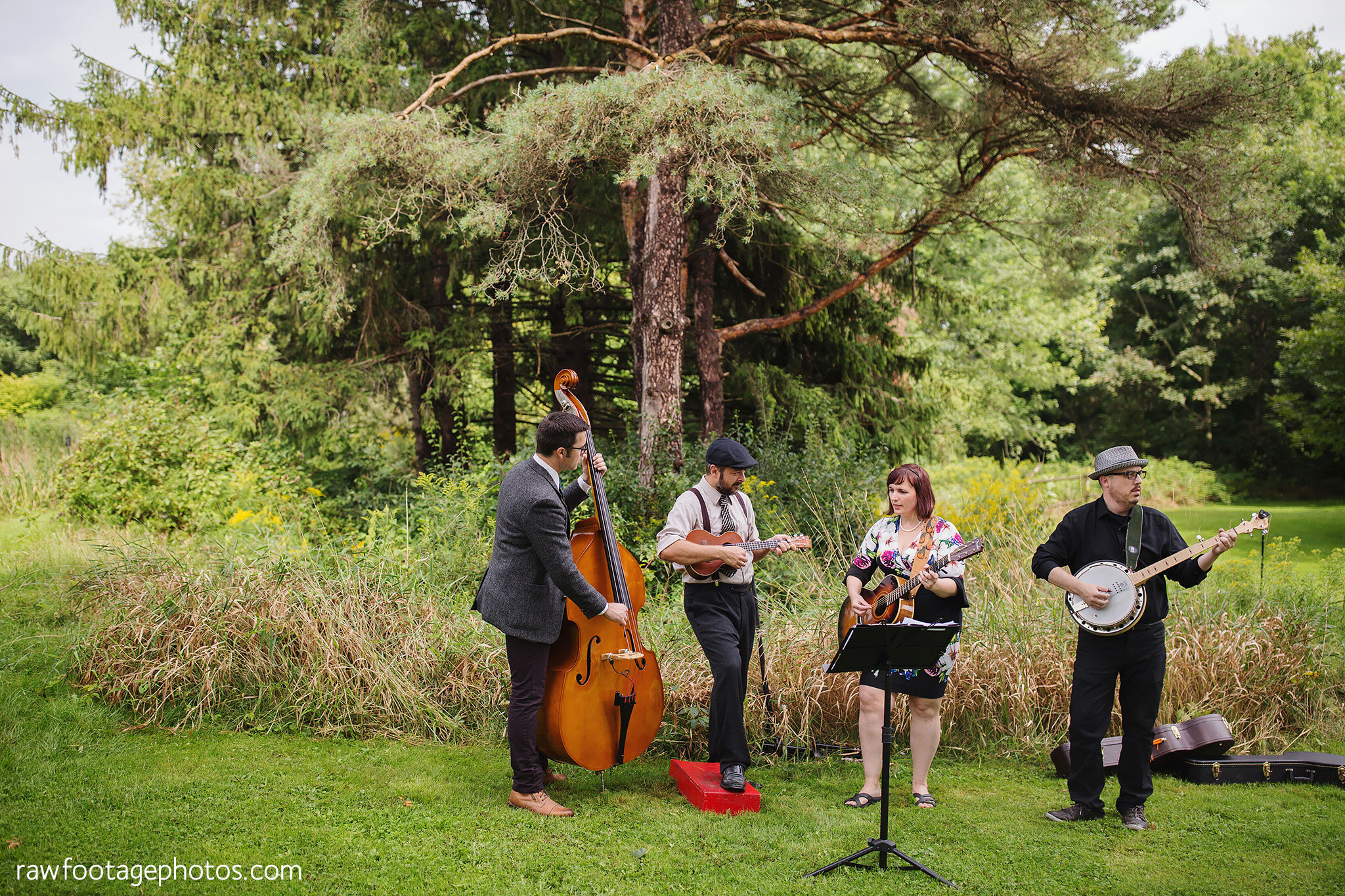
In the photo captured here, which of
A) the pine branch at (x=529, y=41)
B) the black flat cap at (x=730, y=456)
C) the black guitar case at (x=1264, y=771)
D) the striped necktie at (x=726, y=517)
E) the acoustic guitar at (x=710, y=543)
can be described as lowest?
the black guitar case at (x=1264, y=771)

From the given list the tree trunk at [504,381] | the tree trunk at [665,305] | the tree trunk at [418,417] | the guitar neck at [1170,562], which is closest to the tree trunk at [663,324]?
the tree trunk at [665,305]

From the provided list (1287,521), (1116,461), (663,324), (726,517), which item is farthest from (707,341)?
(1287,521)

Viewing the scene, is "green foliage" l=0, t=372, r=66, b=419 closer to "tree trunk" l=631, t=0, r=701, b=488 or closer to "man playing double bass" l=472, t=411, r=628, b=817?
Result: "tree trunk" l=631, t=0, r=701, b=488

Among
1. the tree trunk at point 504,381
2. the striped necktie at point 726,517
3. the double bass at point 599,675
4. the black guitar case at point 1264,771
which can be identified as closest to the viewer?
the double bass at point 599,675

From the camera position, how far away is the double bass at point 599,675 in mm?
4195

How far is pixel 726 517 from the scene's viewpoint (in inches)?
180

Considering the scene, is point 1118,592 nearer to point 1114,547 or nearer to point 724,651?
point 1114,547

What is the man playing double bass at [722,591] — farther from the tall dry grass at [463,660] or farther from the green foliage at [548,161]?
the green foliage at [548,161]

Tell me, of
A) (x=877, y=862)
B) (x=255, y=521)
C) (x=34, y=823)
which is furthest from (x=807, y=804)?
(x=255, y=521)

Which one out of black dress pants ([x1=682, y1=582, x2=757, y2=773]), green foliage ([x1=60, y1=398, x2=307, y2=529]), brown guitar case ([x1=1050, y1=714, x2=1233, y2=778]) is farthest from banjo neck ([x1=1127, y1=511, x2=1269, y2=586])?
green foliage ([x1=60, y1=398, x2=307, y2=529])

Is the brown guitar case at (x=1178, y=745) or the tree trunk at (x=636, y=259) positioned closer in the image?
the brown guitar case at (x=1178, y=745)

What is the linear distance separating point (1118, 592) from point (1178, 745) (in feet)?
5.20

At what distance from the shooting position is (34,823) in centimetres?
391

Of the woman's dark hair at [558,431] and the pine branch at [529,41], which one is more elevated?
the pine branch at [529,41]
